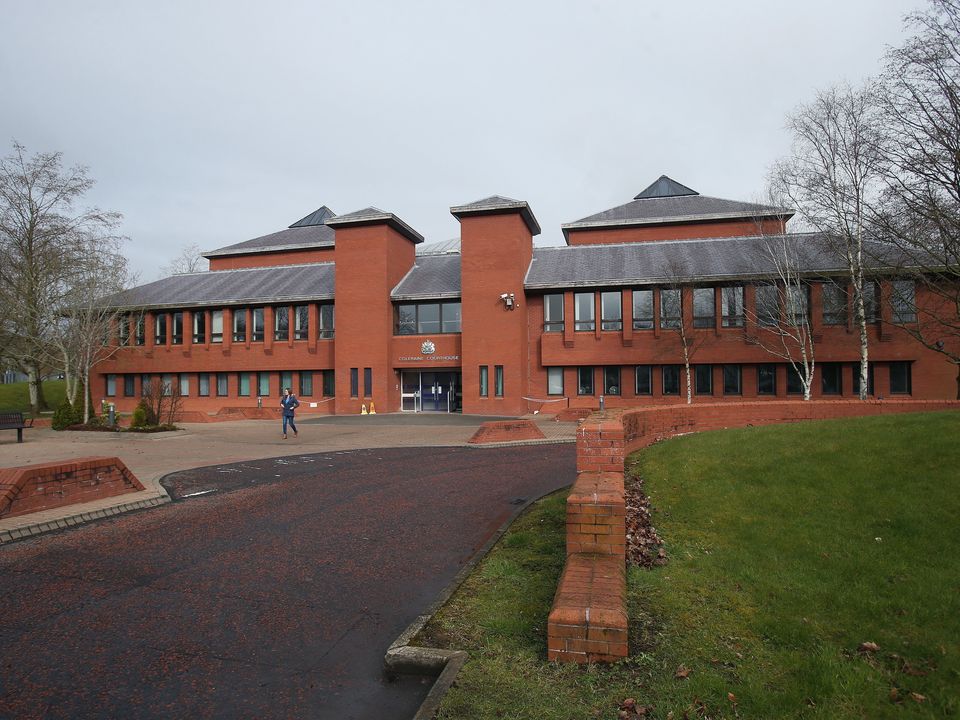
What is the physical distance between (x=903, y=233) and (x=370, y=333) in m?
24.8

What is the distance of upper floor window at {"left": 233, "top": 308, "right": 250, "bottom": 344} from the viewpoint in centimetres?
3716

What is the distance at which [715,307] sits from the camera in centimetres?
2998

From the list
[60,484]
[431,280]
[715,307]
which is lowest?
[60,484]

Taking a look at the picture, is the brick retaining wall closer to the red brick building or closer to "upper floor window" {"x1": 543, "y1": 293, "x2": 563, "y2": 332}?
the red brick building

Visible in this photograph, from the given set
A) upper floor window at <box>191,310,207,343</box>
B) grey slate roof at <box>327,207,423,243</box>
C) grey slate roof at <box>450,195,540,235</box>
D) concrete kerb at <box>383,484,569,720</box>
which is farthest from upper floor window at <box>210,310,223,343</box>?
concrete kerb at <box>383,484,569,720</box>

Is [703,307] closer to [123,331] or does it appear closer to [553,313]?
[553,313]

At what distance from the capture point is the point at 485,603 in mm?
4910

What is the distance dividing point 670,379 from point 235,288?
27.0 m

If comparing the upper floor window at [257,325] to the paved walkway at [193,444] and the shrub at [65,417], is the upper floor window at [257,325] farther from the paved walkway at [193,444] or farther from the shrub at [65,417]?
the shrub at [65,417]

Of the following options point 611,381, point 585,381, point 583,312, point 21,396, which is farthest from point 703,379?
point 21,396

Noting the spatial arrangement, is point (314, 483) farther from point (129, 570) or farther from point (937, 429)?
point (937, 429)

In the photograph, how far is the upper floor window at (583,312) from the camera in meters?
31.7

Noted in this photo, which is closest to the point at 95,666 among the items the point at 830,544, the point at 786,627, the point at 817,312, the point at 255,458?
the point at 786,627

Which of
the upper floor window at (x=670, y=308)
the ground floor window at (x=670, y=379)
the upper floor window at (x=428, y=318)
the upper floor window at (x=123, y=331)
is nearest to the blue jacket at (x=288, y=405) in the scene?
the upper floor window at (x=428, y=318)
